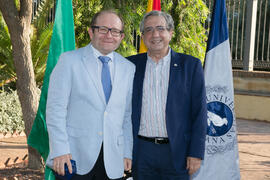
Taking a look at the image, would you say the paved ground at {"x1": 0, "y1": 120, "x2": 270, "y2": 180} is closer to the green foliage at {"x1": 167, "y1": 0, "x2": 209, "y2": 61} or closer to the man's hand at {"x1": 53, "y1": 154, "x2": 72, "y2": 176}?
the green foliage at {"x1": 167, "y1": 0, "x2": 209, "y2": 61}

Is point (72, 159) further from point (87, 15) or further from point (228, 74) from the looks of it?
point (87, 15)

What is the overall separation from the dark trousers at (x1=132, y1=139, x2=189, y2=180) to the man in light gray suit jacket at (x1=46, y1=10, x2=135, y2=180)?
31cm

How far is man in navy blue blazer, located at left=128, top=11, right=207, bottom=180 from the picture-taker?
8.46ft

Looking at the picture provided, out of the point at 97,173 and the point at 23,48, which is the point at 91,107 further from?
the point at 23,48

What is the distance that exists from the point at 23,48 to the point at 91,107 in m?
2.37

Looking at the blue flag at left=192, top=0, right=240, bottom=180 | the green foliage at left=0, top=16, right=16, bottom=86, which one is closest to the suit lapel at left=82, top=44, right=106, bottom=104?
the blue flag at left=192, top=0, right=240, bottom=180

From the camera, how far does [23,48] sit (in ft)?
13.9

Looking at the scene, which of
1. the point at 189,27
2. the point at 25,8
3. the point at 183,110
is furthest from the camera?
the point at 189,27

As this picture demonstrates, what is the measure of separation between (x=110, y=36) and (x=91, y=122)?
575mm

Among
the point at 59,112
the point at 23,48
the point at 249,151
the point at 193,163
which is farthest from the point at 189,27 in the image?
the point at 59,112

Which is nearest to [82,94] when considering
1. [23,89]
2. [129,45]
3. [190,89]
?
[190,89]

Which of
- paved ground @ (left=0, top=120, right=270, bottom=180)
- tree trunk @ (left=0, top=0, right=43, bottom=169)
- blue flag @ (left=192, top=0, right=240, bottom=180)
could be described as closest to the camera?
blue flag @ (left=192, top=0, right=240, bottom=180)

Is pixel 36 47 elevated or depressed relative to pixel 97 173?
elevated

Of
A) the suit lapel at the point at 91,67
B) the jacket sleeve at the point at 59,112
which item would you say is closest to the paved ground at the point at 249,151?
the jacket sleeve at the point at 59,112
